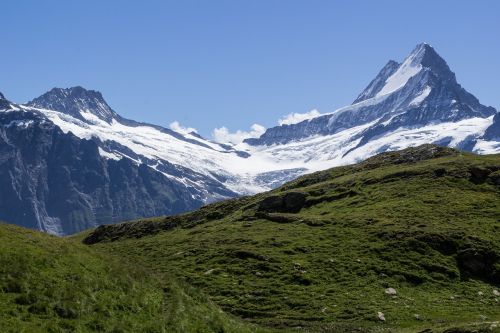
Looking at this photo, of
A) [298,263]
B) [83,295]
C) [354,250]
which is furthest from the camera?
[354,250]

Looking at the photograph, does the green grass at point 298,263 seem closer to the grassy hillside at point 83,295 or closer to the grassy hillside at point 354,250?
the grassy hillside at point 83,295

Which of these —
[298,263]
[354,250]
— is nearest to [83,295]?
[298,263]

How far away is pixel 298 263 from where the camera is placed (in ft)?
241

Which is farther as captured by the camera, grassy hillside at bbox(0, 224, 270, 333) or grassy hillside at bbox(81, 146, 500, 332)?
grassy hillside at bbox(81, 146, 500, 332)

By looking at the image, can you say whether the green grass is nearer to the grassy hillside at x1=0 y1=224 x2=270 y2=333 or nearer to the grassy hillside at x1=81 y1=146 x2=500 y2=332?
the grassy hillside at x1=0 y1=224 x2=270 y2=333

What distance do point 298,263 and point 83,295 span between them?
36.0 meters

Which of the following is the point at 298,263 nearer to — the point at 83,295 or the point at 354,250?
the point at 354,250

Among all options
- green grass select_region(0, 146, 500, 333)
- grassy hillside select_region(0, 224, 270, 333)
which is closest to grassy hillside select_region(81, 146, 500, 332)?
green grass select_region(0, 146, 500, 333)

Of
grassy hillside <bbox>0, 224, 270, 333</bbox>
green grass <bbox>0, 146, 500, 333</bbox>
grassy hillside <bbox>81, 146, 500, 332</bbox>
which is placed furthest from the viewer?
grassy hillside <bbox>81, 146, 500, 332</bbox>

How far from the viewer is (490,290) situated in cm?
6556

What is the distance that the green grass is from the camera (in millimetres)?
41719

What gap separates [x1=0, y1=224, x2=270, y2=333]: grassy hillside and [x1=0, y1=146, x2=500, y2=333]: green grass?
0.10 metres

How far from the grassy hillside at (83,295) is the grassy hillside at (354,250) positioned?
29.6 ft

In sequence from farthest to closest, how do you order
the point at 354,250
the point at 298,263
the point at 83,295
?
the point at 354,250
the point at 298,263
the point at 83,295
